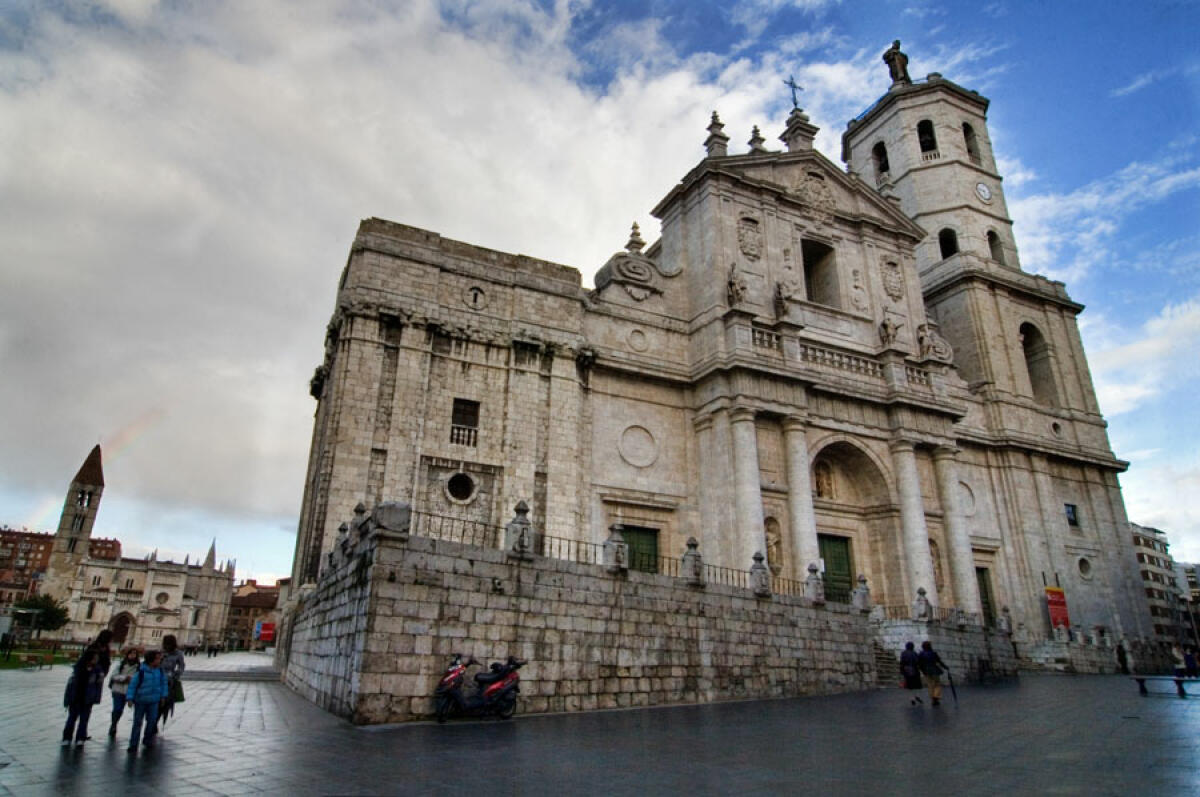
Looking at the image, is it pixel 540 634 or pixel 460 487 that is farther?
pixel 460 487

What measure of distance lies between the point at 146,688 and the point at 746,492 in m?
15.2

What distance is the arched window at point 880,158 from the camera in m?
36.4

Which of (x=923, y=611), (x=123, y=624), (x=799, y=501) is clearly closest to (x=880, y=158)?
(x=799, y=501)

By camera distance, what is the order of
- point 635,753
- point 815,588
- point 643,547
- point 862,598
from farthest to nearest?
point 643,547, point 862,598, point 815,588, point 635,753

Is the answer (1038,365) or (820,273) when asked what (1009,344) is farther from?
(820,273)

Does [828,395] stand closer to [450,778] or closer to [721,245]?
[721,245]

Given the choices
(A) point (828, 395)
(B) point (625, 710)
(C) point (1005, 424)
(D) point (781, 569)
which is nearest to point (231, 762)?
(B) point (625, 710)

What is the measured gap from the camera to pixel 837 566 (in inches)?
907

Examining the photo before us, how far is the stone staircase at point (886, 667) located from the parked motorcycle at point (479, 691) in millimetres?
10749

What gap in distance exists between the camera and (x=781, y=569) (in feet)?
67.6

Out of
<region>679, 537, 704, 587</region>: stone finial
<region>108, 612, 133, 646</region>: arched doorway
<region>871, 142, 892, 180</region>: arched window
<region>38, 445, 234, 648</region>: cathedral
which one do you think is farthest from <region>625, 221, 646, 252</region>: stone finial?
<region>108, 612, 133, 646</region>: arched doorway

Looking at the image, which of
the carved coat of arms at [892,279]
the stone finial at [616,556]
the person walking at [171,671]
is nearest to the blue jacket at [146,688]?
the person walking at [171,671]

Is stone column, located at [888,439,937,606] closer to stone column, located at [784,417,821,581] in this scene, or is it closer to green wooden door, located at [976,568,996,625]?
stone column, located at [784,417,821,581]

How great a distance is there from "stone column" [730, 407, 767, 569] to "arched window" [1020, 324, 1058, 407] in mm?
17092
